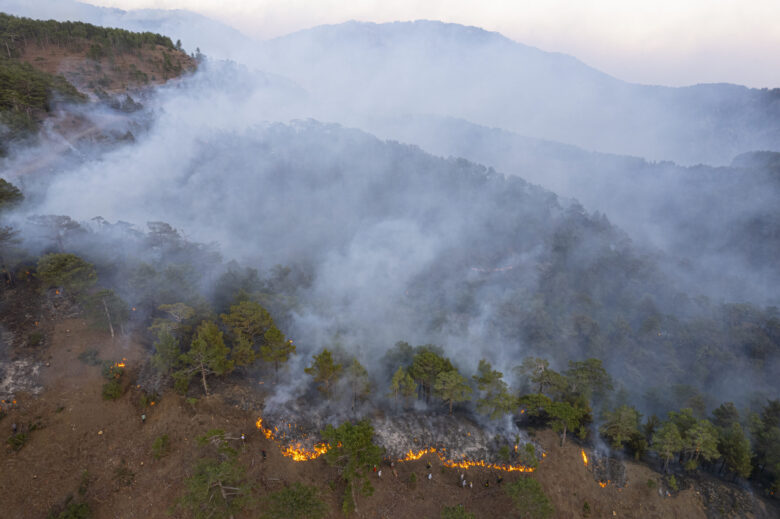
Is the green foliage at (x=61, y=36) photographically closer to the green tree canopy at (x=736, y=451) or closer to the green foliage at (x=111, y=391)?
the green foliage at (x=111, y=391)

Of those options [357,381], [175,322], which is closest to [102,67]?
[175,322]

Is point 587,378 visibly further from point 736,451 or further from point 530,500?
point 530,500

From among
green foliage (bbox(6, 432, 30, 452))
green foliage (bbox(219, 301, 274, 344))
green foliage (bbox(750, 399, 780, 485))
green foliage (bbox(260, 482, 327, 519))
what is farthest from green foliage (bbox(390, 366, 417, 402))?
green foliage (bbox(750, 399, 780, 485))

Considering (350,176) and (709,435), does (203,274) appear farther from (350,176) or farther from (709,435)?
(350,176)

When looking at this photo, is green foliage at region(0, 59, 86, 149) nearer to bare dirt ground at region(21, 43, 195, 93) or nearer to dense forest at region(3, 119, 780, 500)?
bare dirt ground at region(21, 43, 195, 93)

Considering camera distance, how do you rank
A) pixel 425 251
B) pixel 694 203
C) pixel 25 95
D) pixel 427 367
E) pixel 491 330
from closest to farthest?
pixel 427 367 → pixel 491 330 → pixel 25 95 → pixel 425 251 → pixel 694 203

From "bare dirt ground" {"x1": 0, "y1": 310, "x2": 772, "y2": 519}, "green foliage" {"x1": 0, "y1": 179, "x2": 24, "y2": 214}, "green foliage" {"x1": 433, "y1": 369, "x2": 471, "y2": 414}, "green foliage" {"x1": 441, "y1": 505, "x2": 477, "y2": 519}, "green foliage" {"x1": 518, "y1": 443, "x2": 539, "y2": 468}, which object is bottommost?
"bare dirt ground" {"x1": 0, "y1": 310, "x2": 772, "y2": 519}
